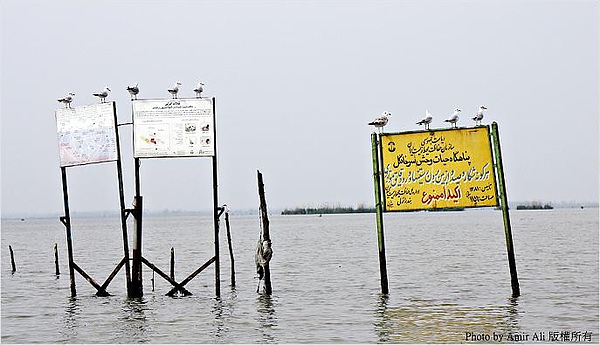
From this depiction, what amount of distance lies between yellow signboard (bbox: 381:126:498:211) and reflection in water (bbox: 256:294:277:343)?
3.85 metres

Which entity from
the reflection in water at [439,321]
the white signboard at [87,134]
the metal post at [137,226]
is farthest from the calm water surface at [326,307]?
the white signboard at [87,134]

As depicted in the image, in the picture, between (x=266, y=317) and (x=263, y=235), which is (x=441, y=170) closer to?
(x=263, y=235)

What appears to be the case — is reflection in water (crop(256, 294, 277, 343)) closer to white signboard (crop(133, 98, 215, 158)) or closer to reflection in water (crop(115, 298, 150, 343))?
reflection in water (crop(115, 298, 150, 343))

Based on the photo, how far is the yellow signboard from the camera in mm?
20016

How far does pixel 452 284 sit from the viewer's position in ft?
93.2

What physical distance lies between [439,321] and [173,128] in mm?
7785

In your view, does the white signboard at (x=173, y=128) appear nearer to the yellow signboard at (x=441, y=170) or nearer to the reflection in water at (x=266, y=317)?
the reflection in water at (x=266, y=317)

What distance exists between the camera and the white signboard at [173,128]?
21.5 meters

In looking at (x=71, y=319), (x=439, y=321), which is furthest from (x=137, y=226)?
Result: (x=439, y=321)

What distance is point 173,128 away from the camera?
21547 mm

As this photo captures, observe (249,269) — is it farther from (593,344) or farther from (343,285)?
(593,344)

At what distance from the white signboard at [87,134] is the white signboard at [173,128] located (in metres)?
0.64

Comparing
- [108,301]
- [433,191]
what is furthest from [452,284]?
[108,301]

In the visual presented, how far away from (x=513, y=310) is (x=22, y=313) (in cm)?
1291
